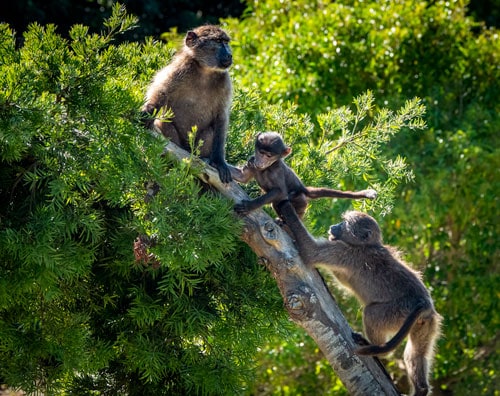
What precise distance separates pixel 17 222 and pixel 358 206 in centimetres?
235

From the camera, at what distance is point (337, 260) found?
5.34m

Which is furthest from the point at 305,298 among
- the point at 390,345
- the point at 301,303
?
the point at 390,345

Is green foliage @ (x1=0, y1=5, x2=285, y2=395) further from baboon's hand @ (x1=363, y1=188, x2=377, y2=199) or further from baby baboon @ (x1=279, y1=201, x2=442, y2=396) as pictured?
baboon's hand @ (x1=363, y1=188, x2=377, y2=199)

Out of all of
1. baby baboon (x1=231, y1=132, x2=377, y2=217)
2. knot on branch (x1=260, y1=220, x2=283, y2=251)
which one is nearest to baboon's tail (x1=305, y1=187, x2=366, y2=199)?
baby baboon (x1=231, y1=132, x2=377, y2=217)

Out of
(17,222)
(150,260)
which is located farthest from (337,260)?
(17,222)

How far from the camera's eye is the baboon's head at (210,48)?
567 cm

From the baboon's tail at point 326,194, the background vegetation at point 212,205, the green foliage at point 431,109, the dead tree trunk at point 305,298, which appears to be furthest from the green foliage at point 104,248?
the green foliage at point 431,109

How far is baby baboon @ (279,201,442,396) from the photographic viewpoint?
16.8ft

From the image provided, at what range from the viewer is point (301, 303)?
4.82 metres

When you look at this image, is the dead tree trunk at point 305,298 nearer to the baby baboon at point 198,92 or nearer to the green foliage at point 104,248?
the green foliage at point 104,248

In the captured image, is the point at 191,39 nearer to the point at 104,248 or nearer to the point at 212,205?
the point at 104,248

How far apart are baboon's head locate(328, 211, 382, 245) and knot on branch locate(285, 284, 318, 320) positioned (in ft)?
2.23

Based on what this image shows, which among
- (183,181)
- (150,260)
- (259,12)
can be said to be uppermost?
(183,181)

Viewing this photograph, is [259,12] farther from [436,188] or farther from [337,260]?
[337,260]
